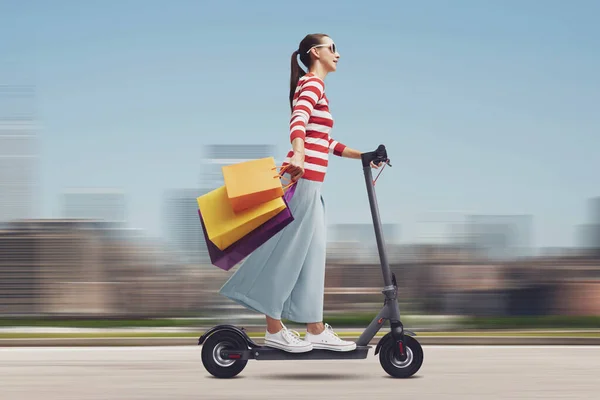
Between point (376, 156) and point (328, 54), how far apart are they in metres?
0.74

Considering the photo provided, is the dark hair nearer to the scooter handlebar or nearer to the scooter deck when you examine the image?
the scooter handlebar

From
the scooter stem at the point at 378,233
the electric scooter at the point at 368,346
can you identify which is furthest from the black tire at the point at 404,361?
the scooter stem at the point at 378,233

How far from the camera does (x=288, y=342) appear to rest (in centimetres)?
568

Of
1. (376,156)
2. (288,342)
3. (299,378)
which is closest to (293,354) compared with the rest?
(288,342)

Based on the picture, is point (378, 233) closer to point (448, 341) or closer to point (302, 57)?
point (302, 57)

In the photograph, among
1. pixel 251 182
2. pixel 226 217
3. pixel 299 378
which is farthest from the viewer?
pixel 299 378

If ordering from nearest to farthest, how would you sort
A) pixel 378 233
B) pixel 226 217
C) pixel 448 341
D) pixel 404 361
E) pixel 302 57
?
pixel 226 217 < pixel 378 233 < pixel 404 361 < pixel 302 57 < pixel 448 341

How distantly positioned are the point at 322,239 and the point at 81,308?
121 m

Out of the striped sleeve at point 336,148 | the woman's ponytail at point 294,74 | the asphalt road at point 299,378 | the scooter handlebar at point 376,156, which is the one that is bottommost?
the asphalt road at point 299,378

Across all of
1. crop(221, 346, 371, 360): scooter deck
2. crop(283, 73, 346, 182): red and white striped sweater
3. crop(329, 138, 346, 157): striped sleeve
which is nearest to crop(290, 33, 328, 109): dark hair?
crop(283, 73, 346, 182): red and white striped sweater

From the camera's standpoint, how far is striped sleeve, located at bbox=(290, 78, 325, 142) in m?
5.62

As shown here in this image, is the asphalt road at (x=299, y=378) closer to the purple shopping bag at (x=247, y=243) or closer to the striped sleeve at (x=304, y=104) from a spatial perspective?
the purple shopping bag at (x=247, y=243)

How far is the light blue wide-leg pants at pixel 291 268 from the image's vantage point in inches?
224

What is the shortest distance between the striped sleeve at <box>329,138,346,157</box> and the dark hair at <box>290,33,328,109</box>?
365mm
